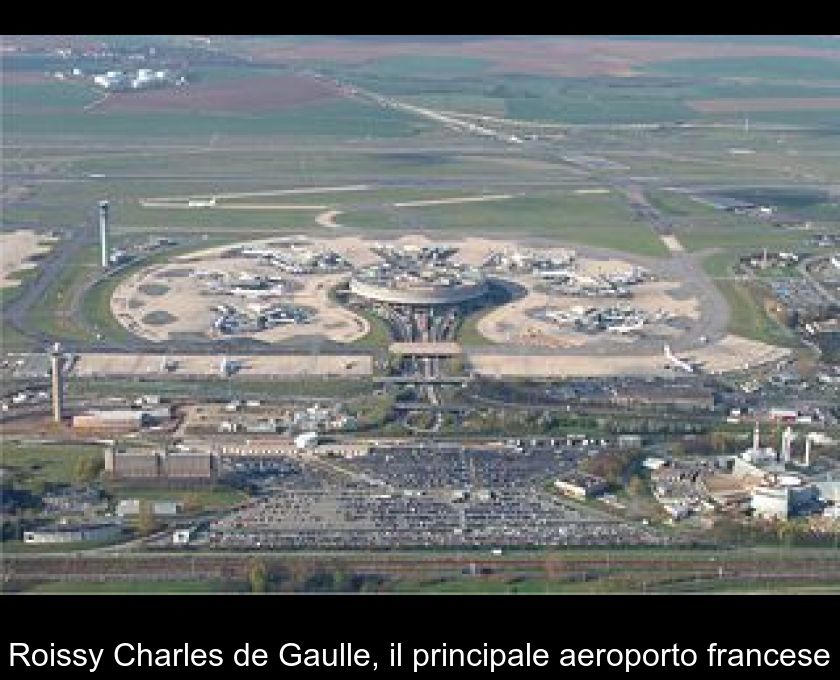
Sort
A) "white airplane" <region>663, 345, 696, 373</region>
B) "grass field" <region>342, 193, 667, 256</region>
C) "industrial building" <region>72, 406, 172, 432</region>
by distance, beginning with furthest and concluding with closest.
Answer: "grass field" <region>342, 193, 667, 256</region> < "white airplane" <region>663, 345, 696, 373</region> < "industrial building" <region>72, 406, 172, 432</region>

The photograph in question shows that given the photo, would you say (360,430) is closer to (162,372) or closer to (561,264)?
(162,372)

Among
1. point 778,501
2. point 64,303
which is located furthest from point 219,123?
point 778,501

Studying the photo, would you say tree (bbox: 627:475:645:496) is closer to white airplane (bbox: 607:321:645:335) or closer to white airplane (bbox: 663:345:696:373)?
white airplane (bbox: 663:345:696:373)

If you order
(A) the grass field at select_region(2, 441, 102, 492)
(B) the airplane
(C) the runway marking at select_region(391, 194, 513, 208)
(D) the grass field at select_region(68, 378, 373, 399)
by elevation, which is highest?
(C) the runway marking at select_region(391, 194, 513, 208)

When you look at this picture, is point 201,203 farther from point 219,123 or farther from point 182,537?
point 182,537

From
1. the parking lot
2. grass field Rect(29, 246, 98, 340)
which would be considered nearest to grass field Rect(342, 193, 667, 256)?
grass field Rect(29, 246, 98, 340)

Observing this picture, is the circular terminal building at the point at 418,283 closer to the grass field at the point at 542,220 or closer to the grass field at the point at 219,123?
the grass field at the point at 542,220
